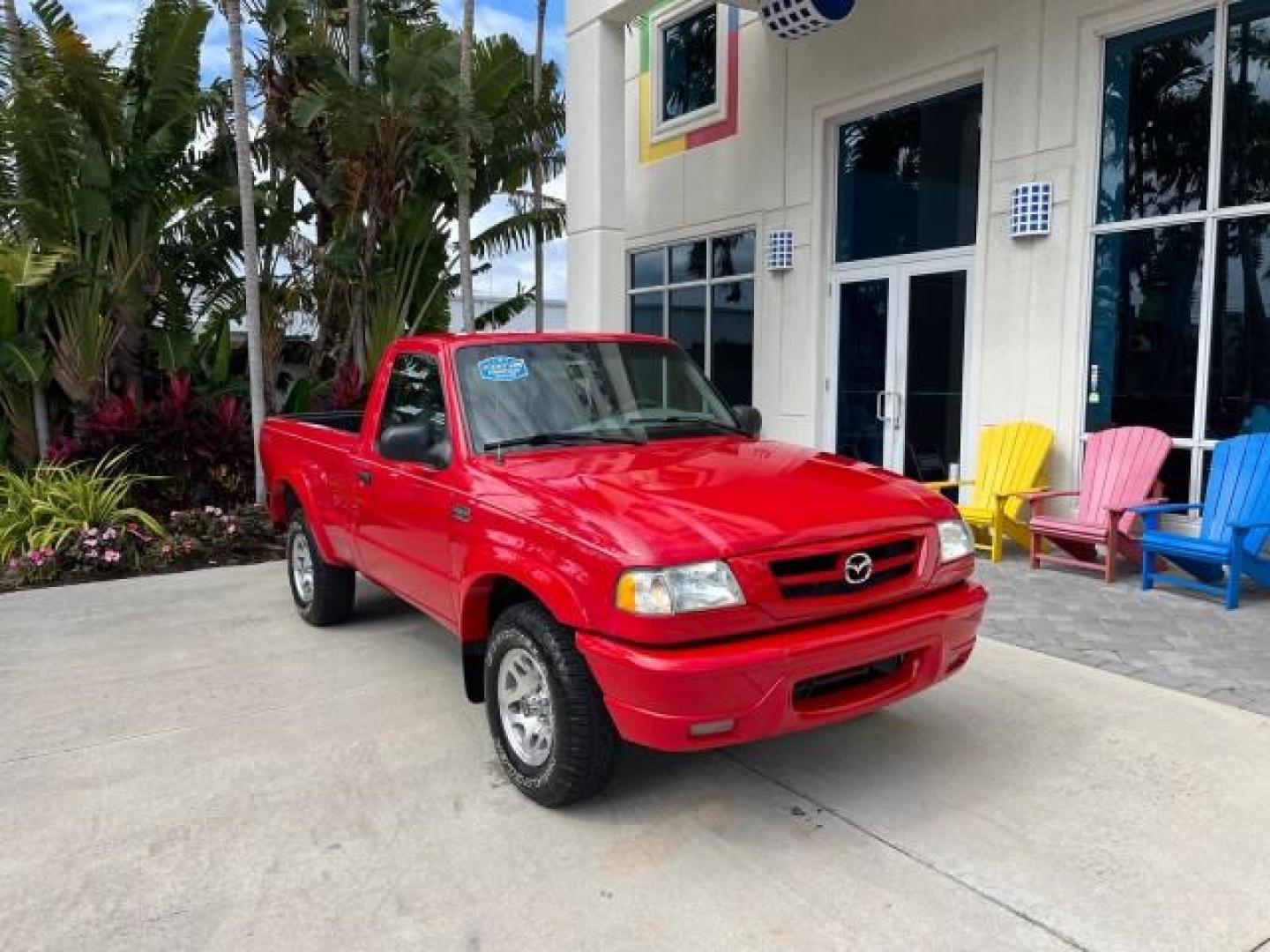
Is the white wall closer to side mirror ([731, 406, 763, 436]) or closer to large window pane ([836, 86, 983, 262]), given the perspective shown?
large window pane ([836, 86, 983, 262])

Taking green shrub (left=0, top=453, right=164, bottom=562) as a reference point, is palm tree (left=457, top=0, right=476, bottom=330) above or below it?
above

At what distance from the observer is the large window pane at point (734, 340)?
11047mm

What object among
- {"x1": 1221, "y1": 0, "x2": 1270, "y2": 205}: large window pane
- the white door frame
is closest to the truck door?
the white door frame

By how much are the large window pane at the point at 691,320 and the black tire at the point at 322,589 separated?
262 inches

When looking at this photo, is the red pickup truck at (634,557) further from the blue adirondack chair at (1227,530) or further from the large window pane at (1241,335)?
the large window pane at (1241,335)

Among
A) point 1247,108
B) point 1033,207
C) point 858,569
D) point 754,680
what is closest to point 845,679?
point 858,569

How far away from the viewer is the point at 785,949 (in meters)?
2.66

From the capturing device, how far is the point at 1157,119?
7176mm

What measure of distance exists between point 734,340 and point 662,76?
3.88 meters

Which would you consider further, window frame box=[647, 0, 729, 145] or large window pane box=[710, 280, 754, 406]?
window frame box=[647, 0, 729, 145]

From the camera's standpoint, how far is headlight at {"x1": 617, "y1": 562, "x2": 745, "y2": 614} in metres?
3.01

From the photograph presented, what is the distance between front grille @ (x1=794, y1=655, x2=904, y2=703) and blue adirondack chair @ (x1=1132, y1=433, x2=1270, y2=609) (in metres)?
3.55

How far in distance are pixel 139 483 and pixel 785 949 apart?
27.9 ft

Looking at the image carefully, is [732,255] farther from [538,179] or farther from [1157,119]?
[1157,119]
